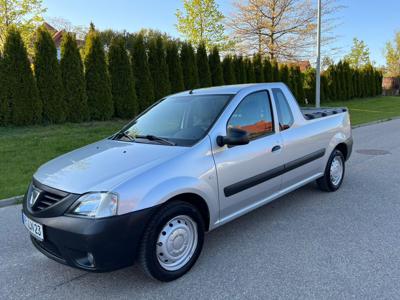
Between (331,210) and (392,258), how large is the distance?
134 cm

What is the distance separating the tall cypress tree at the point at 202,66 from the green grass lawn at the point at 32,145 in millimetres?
5378

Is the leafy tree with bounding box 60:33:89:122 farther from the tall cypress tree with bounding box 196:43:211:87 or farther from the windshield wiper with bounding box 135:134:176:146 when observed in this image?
the windshield wiper with bounding box 135:134:176:146

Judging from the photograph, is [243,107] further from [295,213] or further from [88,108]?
[88,108]

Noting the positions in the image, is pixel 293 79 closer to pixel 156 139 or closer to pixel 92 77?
pixel 92 77

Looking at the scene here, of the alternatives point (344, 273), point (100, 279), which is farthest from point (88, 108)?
point (344, 273)

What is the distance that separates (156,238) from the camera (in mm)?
2746

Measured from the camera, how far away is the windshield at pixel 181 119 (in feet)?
11.1

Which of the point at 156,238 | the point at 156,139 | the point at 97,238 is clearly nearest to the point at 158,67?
the point at 156,139

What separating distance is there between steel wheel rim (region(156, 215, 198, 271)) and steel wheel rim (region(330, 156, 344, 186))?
303cm

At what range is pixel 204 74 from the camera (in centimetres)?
1614

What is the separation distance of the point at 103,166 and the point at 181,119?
1184 millimetres

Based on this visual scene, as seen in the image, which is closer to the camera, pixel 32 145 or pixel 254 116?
pixel 254 116

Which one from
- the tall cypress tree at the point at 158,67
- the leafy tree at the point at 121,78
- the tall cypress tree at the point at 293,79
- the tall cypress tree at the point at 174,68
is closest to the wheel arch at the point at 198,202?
the leafy tree at the point at 121,78

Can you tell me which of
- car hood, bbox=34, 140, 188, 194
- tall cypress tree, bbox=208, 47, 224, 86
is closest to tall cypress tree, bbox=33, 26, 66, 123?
tall cypress tree, bbox=208, 47, 224, 86
